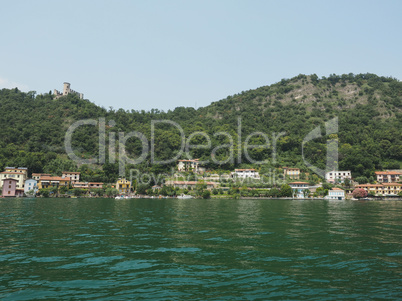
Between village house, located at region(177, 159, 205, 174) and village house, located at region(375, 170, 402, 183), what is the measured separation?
7059cm

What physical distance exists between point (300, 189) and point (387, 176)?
1463 inches

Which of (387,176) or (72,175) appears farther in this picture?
(387,176)

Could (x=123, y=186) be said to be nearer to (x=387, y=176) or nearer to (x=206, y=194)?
(x=206, y=194)

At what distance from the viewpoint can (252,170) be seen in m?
118

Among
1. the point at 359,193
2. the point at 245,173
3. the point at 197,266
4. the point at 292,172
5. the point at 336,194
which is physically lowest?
the point at 336,194

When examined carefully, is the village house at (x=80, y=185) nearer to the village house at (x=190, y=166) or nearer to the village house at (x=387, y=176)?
the village house at (x=190, y=166)

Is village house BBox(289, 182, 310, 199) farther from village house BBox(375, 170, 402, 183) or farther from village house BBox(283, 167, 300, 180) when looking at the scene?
village house BBox(375, 170, 402, 183)

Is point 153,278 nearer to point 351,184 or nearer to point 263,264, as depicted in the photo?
point 263,264

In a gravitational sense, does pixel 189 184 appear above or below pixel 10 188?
above

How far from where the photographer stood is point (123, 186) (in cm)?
10750

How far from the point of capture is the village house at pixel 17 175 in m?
94.4

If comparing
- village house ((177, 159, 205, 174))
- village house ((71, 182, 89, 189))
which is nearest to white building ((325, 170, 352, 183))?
village house ((177, 159, 205, 174))

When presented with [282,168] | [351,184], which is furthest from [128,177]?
[351,184]

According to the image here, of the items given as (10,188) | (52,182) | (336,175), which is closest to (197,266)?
(10,188)
